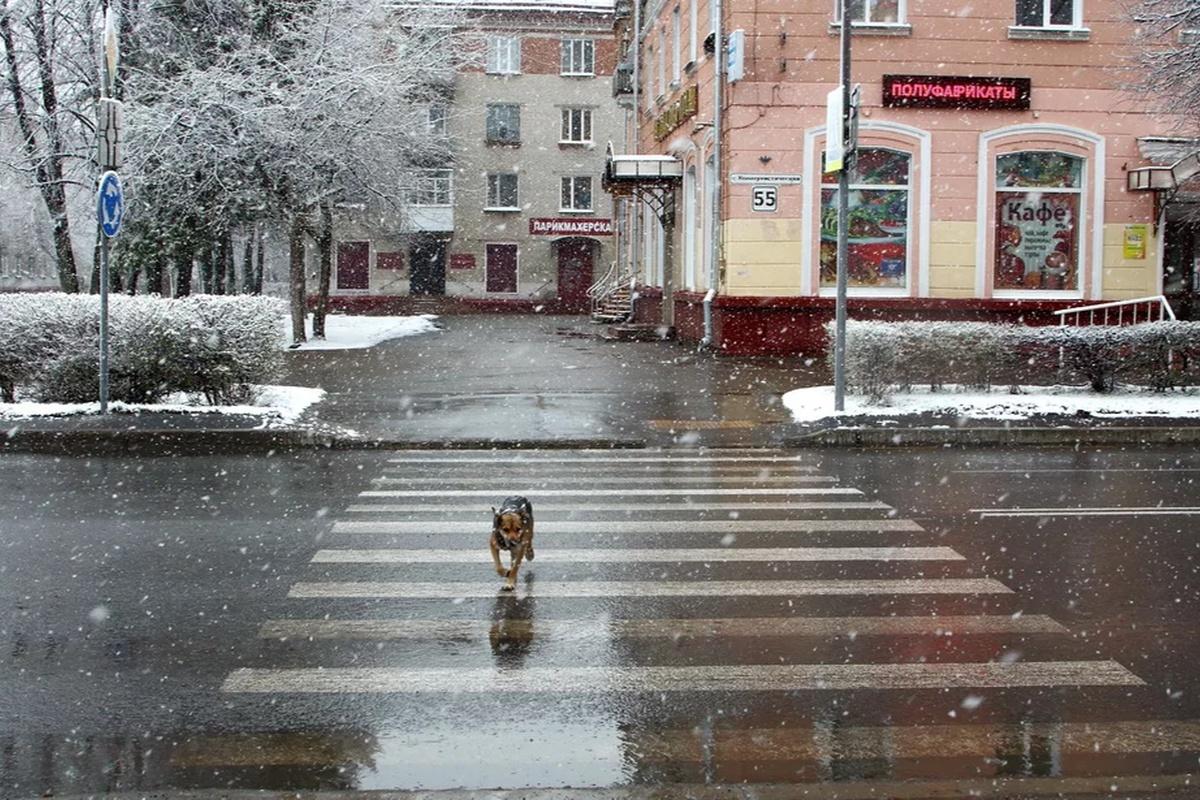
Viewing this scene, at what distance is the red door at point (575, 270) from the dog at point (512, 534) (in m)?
47.6

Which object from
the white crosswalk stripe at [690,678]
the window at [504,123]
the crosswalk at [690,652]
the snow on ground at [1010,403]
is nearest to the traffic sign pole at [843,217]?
the snow on ground at [1010,403]

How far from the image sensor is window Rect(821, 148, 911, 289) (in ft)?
80.2

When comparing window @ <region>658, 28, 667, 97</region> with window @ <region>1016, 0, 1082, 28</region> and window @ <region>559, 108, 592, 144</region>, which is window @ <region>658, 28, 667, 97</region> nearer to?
window @ <region>1016, 0, 1082, 28</region>

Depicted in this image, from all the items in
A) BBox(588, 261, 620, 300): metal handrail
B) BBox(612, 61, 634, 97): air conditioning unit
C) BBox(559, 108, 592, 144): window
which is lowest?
BBox(588, 261, 620, 300): metal handrail

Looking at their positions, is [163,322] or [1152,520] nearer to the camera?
[1152,520]

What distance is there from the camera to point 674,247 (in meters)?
32.1

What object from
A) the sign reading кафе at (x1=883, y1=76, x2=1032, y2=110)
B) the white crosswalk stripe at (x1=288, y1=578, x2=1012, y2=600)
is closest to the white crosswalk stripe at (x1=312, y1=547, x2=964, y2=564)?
the white crosswalk stripe at (x1=288, y1=578, x2=1012, y2=600)

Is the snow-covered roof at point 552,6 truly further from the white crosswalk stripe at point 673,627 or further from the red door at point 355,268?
the white crosswalk stripe at point 673,627

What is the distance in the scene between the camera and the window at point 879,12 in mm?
24062

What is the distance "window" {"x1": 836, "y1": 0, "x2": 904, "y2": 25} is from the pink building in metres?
0.03

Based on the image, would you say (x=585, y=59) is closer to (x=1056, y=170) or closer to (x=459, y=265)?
(x=459, y=265)

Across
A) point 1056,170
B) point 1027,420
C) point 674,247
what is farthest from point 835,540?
point 674,247

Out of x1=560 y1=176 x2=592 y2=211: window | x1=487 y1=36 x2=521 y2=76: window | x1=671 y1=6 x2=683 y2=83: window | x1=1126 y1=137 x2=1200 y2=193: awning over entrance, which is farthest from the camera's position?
x1=560 y1=176 x2=592 y2=211: window

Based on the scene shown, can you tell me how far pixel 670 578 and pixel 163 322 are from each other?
→ 965 centimetres
